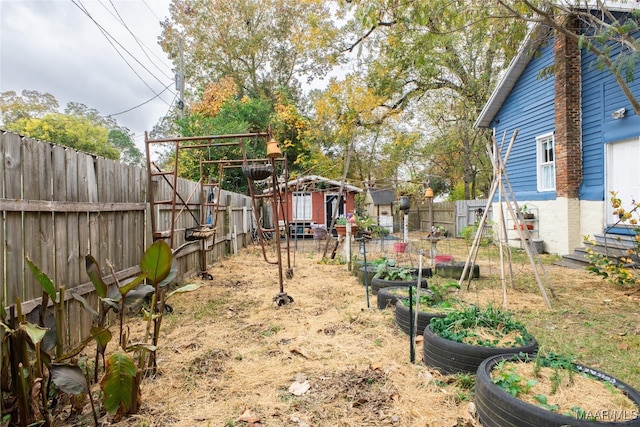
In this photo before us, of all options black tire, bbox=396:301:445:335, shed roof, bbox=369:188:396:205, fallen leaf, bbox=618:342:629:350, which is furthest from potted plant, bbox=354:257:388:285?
shed roof, bbox=369:188:396:205

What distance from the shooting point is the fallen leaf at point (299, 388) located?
110 inches

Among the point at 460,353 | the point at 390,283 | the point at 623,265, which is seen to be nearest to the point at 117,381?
the point at 460,353

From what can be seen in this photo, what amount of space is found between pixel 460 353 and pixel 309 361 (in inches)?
49.9

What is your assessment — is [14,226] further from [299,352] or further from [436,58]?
[436,58]

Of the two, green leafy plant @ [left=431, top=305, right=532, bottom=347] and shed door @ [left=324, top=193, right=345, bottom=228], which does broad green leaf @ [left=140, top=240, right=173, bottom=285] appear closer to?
green leafy plant @ [left=431, top=305, right=532, bottom=347]

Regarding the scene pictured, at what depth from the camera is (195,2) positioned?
68.7 ft

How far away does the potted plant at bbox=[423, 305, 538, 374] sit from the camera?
284cm

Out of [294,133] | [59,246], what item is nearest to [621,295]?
[59,246]

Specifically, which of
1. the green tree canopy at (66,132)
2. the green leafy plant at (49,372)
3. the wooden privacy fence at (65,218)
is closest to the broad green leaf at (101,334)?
the green leafy plant at (49,372)

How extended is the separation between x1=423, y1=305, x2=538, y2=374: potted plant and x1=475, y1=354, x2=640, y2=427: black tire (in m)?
0.42

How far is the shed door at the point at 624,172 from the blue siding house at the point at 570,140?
0.7 inches

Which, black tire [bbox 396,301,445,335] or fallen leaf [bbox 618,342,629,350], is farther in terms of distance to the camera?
black tire [bbox 396,301,445,335]

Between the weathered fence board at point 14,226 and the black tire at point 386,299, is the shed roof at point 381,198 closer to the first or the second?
the black tire at point 386,299

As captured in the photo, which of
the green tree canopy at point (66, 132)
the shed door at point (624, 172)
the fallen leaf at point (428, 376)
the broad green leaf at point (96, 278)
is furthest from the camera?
the green tree canopy at point (66, 132)
